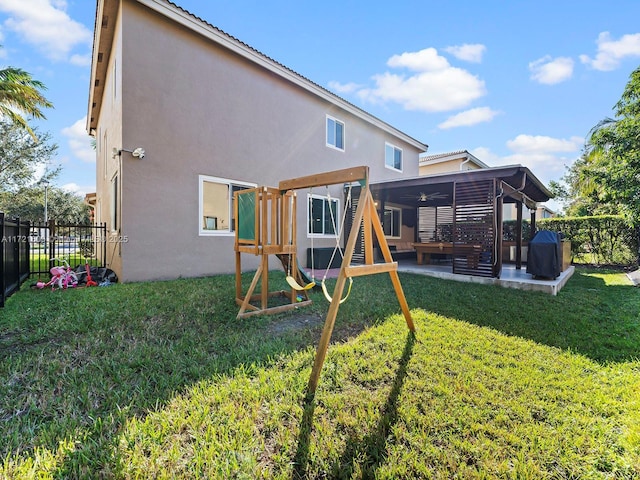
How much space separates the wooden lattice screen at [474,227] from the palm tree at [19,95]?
14.1 metres

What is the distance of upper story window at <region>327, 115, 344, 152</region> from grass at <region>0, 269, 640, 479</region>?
851 cm

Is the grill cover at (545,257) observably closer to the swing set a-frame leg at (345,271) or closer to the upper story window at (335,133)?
the swing set a-frame leg at (345,271)

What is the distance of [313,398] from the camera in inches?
92.0

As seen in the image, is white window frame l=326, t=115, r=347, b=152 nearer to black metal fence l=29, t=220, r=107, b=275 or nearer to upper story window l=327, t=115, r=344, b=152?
upper story window l=327, t=115, r=344, b=152

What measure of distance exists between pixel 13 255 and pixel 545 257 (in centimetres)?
1093

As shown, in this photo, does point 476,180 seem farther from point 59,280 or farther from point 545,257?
point 59,280

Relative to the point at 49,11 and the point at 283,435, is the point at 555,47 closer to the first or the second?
the point at 283,435

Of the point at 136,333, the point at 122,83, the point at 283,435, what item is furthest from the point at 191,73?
the point at 283,435

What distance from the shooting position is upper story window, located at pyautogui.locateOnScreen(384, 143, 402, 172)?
13789 mm

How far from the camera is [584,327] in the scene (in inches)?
163

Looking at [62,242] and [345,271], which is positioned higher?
[62,242]

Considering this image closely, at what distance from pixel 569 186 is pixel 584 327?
99.4 ft

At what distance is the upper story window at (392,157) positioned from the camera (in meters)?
13.8

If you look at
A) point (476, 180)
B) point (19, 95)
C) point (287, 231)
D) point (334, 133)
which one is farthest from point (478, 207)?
point (19, 95)
